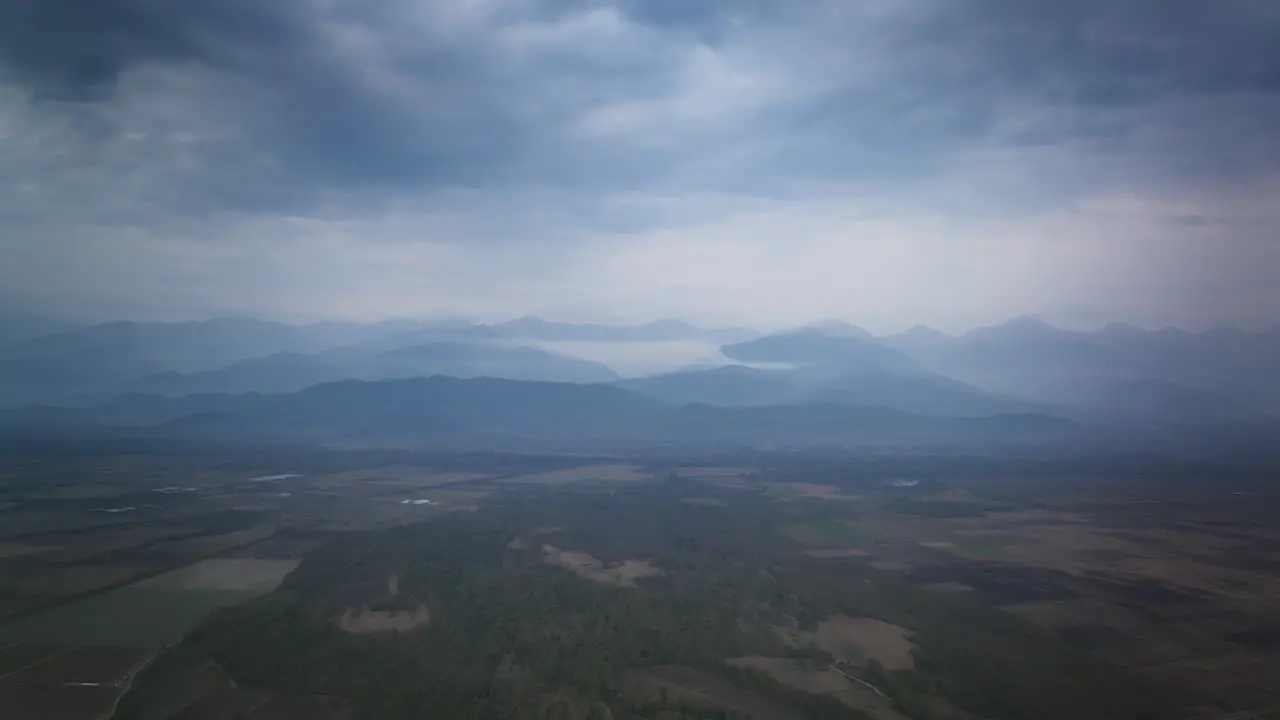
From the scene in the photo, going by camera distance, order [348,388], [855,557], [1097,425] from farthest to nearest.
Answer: [348,388], [1097,425], [855,557]

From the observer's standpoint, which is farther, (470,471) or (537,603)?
(470,471)

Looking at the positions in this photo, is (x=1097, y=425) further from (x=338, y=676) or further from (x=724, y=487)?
(x=338, y=676)

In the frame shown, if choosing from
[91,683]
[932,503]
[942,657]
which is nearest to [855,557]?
[942,657]

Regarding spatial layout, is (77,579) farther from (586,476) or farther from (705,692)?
(586,476)

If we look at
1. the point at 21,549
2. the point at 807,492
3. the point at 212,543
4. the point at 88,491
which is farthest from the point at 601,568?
the point at 88,491

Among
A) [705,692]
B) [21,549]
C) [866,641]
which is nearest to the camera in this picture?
[705,692]

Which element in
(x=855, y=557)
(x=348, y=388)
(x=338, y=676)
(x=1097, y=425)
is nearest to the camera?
(x=338, y=676)

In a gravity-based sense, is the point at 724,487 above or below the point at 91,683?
below

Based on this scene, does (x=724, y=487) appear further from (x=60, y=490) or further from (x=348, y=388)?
(x=348, y=388)
